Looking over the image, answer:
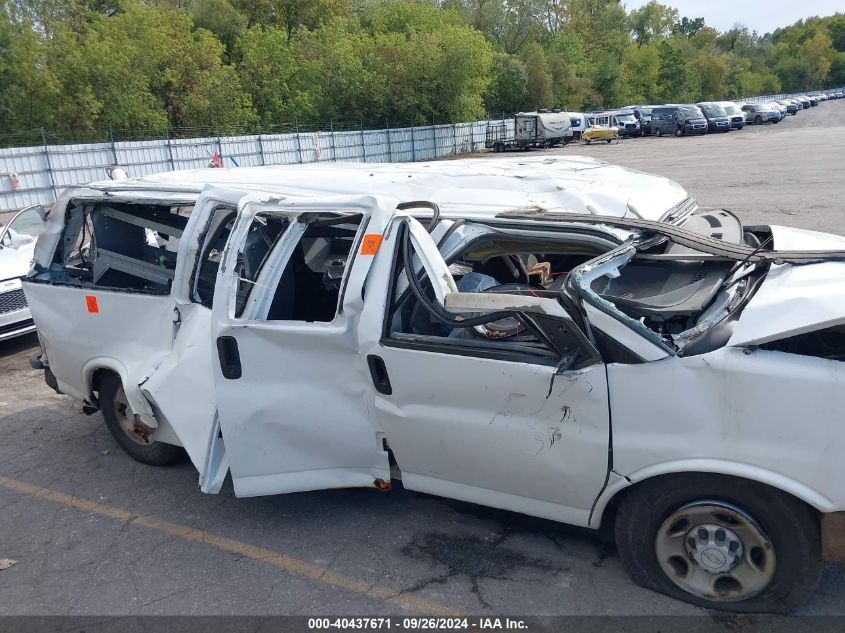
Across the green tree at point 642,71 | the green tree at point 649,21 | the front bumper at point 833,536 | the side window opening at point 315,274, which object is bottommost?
the front bumper at point 833,536

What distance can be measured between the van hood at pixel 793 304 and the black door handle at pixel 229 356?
7.99 ft

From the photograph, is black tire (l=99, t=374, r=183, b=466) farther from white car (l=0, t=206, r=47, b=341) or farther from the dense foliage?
the dense foliage

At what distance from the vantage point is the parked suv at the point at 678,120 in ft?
151

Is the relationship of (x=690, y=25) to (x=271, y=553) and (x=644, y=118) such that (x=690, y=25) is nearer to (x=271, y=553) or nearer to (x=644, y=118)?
(x=644, y=118)

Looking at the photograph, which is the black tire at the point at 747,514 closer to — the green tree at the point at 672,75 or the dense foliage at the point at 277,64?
the dense foliage at the point at 277,64

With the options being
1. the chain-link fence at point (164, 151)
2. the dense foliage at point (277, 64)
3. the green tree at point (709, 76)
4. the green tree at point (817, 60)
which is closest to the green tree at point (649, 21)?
the green tree at point (709, 76)

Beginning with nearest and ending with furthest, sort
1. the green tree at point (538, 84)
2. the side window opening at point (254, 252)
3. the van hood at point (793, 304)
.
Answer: the van hood at point (793, 304), the side window opening at point (254, 252), the green tree at point (538, 84)

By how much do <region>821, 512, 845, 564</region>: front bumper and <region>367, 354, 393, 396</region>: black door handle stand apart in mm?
1925

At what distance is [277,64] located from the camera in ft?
128

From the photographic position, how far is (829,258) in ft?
10.7

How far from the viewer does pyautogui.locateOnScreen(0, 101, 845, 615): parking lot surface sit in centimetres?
331

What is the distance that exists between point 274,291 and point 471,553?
5.75 ft

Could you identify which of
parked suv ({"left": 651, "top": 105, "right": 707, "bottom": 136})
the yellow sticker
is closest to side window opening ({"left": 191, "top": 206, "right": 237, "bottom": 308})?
the yellow sticker

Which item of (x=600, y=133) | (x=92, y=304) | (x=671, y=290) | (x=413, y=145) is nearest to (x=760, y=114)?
(x=600, y=133)
